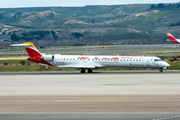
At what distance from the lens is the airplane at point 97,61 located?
45250 mm

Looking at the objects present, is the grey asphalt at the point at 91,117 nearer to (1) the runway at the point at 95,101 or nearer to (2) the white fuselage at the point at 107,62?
(1) the runway at the point at 95,101

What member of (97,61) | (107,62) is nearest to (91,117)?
(107,62)

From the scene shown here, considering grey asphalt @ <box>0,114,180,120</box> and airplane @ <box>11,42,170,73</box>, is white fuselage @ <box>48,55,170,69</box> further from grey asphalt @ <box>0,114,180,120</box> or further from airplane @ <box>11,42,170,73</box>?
grey asphalt @ <box>0,114,180,120</box>

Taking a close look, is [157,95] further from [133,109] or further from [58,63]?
[58,63]

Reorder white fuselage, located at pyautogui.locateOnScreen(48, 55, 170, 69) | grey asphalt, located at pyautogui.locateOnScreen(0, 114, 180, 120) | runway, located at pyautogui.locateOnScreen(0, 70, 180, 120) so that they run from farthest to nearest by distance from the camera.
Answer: white fuselage, located at pyautogui.locateOnScreen(48, 55, 170, 69) < runway, located at pyautogui.locateOnScreen(0, 70, 180, 120) < grey asphalt, located at pyautogui.locateOnScreen(0, 114, 180, 120)

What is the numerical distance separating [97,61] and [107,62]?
1453 mm

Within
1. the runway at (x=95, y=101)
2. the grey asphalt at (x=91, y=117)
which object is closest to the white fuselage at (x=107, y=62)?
the runway at (x=95, y=101)

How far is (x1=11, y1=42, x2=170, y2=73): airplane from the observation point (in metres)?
45.2

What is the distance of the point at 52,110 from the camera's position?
20.5m

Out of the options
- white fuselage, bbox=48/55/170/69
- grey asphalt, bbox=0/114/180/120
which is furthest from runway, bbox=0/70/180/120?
white fuselage, bbox=48/55/170/69

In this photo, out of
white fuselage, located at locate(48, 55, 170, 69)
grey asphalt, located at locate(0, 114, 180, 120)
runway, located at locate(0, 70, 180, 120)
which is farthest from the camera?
white fuselage, located at locate(48, 55, 170, 69)

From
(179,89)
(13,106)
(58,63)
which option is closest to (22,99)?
(13,106)

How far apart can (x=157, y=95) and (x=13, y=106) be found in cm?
1097

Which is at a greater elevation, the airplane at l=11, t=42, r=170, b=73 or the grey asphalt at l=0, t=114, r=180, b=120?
the airplane at l=11, t=42, r=170, b=73
